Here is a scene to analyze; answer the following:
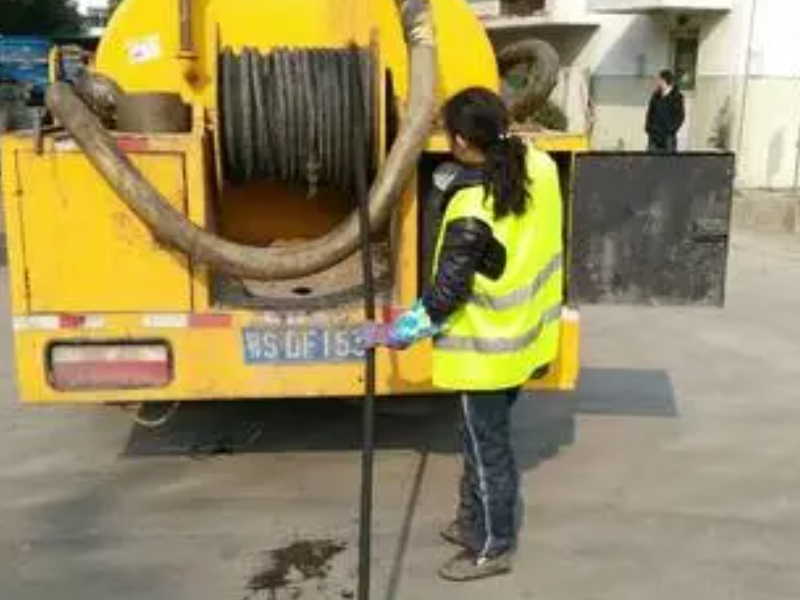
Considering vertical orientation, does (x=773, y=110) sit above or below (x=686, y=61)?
below

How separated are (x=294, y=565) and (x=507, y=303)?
1.27m

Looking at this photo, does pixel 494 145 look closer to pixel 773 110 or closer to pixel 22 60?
pixel 773 110

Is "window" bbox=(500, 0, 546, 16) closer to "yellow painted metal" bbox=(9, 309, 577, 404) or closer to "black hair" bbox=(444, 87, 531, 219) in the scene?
"yellow painted metal" bbox=(9, 309, 577, 404)

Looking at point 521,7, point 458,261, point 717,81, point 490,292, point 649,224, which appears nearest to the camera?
point 458,261

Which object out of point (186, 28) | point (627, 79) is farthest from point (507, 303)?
point (627, 79)

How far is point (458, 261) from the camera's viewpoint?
4008mm

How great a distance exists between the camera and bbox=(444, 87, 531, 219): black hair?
13.2 ft

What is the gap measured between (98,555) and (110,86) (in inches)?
77.5

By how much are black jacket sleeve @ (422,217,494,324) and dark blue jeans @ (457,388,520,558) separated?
15.4 inches

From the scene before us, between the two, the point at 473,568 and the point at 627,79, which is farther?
the point at 627,79

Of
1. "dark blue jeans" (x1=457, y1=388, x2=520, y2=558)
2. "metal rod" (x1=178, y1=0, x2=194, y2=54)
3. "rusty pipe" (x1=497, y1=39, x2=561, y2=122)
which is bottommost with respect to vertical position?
"dark blue jeans" (x1=457, y1=388, x2=520, y2=558)

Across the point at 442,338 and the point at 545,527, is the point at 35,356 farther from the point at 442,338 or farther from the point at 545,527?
the point at 545,527

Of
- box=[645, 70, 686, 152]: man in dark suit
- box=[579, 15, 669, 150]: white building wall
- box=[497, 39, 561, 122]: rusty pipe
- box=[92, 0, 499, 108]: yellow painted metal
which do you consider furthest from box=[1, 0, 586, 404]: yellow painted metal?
box=[579, 15, 669, 150]: white building wall

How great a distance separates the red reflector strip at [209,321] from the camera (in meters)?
4.87
